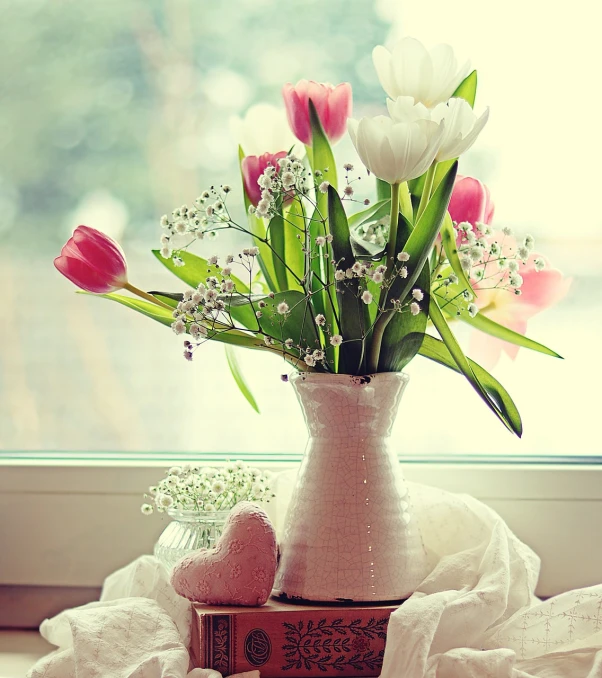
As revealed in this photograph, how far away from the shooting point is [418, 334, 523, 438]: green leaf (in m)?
0.66

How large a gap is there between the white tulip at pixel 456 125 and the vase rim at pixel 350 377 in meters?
0.20

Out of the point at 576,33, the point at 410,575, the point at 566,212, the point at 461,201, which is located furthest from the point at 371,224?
the point at 576,33

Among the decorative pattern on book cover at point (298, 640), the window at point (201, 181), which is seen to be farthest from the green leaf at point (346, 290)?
the window at point (201, 181)

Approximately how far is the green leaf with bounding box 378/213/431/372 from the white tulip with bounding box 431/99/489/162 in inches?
2.9

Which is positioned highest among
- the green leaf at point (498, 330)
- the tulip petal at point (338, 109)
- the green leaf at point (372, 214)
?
the tulip petal at point (338, 109)

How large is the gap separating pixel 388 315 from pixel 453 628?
0.88 ft

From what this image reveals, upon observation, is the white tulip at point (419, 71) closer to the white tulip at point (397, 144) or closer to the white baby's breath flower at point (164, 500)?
the white tulip at point (397, 144)

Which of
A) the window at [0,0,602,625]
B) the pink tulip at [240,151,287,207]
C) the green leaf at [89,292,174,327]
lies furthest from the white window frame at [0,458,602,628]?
the pink tulip at [240,151,287,207]

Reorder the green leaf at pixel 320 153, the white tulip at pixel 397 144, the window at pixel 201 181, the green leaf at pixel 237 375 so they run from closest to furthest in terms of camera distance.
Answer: the white tulip at pixel 397 144
the green leaf at pixel 320 153
the green leaf at pixel 237 375
the window at pixel 201 181

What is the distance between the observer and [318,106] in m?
0.72

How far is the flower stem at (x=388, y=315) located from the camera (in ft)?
2.10

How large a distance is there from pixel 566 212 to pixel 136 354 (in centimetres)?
63

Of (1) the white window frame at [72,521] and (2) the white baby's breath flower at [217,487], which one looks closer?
(2) the white baby's breath flower at [217,487]

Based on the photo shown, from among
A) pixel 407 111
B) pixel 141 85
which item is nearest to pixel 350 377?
pixel 407 111
